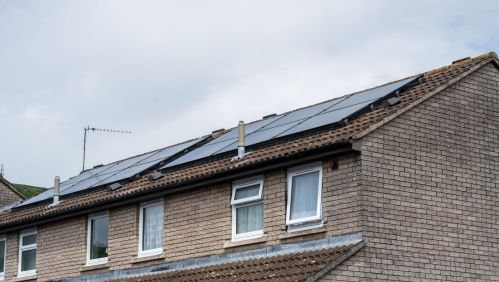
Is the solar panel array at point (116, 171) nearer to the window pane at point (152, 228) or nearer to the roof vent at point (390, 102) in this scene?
the window pane at point (152, 228)

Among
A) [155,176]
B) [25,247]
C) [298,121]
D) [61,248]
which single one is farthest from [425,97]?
[25,247]

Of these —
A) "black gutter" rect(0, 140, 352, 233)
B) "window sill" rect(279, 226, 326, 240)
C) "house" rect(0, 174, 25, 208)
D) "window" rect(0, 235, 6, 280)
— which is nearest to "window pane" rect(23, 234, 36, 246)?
"black gutter" rect(0, 140, 352, 233)

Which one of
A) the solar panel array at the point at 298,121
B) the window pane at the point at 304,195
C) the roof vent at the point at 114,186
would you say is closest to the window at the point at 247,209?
the window pane at the point at 304,195

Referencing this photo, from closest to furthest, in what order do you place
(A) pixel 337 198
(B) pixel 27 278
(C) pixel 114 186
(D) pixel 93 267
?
(A) pixel 337 198 < (D) pixel 93 267 < (C) pixel 114 186 < (B) pixel 27 278

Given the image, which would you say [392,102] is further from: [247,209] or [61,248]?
[61,248]

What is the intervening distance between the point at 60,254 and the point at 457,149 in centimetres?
1137

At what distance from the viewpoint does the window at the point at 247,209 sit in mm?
22562

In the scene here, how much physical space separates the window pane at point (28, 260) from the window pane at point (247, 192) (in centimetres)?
847

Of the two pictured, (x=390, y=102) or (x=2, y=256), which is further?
(x=2, y=256)

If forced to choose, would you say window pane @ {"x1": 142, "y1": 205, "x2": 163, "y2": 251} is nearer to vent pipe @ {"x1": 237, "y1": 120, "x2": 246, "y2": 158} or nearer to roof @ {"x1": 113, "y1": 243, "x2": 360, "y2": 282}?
roof @ {"x1": 113, "y1": 243, "x2": 360, "y2": 282}

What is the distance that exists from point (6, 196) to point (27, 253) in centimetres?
1141

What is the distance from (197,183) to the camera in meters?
23.8

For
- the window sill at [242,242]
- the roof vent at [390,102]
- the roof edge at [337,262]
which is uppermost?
the roof vent at [390,102]

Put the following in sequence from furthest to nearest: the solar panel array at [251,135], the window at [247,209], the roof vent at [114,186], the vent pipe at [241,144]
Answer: the roof vent at [114,186] < the vent pipe at [241,144] < the solar panel array at [251,135] < the window at [247,209]
